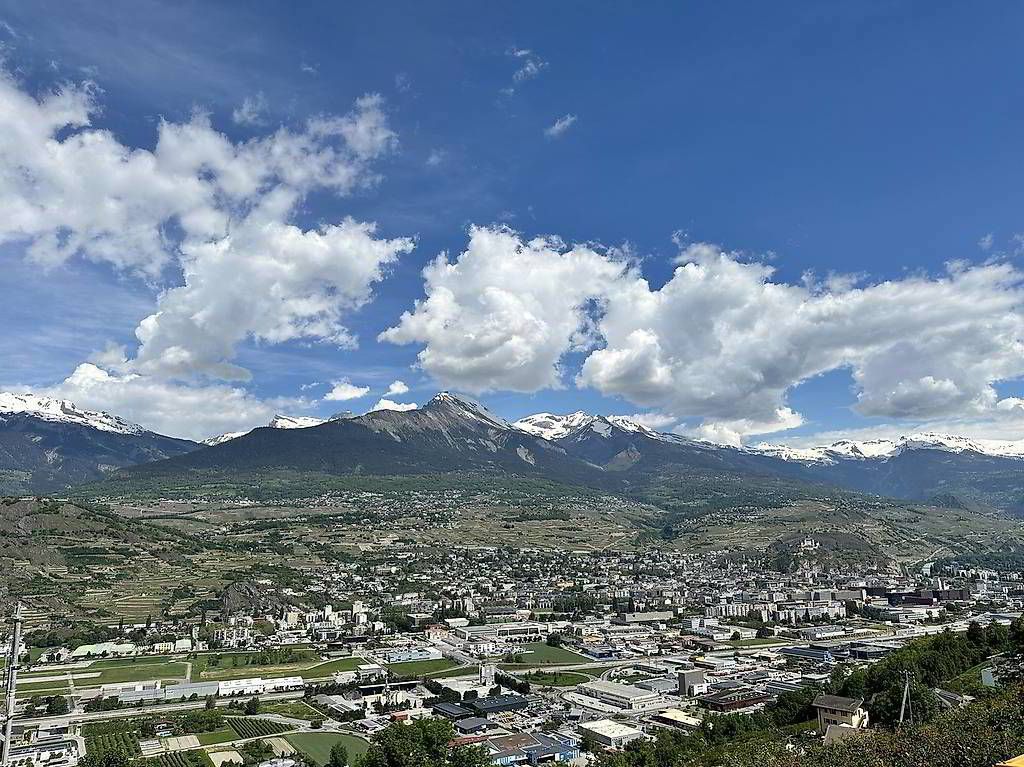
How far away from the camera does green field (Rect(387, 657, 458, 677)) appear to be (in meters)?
60.2

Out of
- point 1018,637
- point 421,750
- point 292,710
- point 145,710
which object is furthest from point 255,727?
point 1018,637

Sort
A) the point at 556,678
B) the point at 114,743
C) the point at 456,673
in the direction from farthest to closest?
the point at 456,673, the point at 556,678, the point at 114,743

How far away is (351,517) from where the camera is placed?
166m

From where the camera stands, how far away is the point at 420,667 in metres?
62.8

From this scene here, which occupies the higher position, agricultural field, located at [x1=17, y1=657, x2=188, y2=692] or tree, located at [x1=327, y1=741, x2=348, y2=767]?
→ tree, located at [x1=327, y1=741, x2=348, y2=767]

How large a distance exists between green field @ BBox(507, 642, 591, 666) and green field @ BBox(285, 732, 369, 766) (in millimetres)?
24285

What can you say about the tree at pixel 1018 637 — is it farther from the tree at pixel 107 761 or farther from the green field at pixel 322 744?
the tree at pixel 107 761

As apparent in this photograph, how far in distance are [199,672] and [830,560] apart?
114m

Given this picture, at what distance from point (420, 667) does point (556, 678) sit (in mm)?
12142

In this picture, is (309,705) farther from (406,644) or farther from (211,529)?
(211,529)

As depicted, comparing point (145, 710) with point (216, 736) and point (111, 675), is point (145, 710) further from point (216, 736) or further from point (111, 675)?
point (111, 675)

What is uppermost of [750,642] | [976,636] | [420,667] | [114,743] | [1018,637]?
[1018,637]

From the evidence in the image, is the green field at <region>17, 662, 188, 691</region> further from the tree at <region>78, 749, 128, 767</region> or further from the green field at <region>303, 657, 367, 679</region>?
the tree at <region>78, 749, 128, 767</region>

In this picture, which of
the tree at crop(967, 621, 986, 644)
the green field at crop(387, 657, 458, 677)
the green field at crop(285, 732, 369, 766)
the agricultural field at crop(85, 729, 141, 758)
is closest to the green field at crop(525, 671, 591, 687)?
the green field at crop(387, 657, 458, 677)
